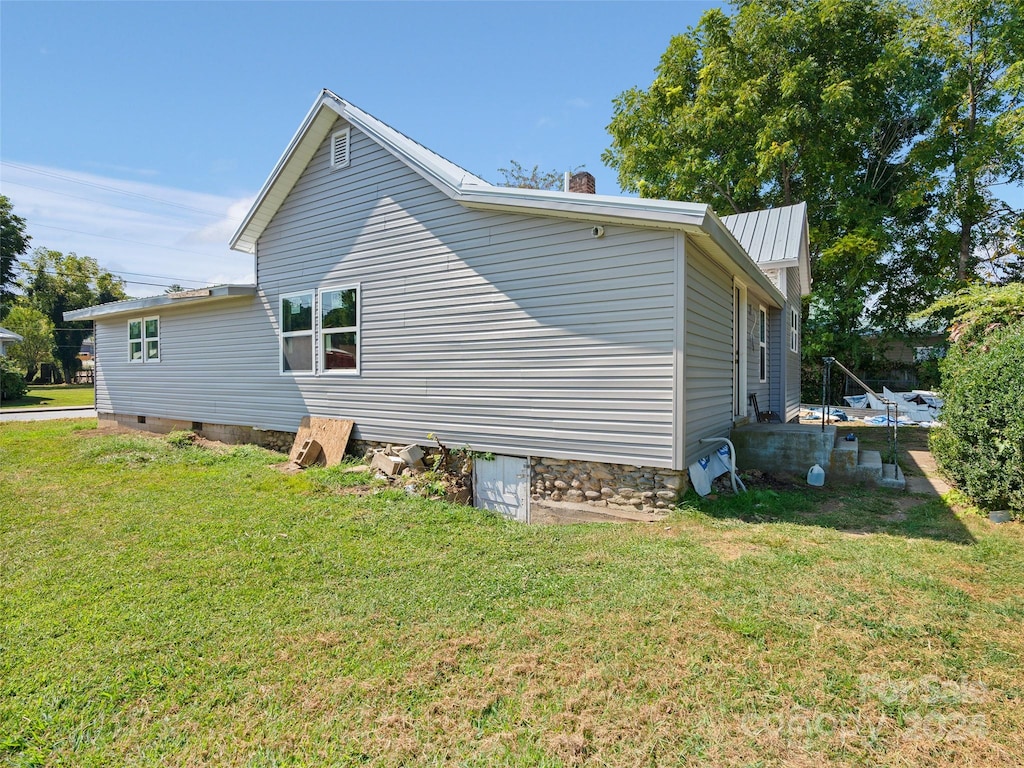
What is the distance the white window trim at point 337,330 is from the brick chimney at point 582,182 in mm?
3720

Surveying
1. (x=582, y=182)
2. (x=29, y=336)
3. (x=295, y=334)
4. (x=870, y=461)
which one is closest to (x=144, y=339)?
(x=295, y=334)

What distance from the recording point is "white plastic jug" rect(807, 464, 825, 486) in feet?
23.5

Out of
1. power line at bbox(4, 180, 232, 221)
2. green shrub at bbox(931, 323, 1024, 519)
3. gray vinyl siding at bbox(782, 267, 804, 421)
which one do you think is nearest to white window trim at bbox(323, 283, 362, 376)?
green shrub at bbox(931, 323, 1024, 519)

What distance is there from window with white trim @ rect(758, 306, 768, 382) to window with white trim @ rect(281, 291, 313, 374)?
867 cm

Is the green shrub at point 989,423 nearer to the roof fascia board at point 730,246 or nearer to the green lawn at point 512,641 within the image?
the green lawn at point 512,641

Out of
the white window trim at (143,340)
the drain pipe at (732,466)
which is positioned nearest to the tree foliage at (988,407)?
the drain pipe at (732,466)

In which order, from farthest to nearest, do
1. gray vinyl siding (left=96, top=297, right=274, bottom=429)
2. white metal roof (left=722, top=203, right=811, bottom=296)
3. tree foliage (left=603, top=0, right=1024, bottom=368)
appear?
1. tree foliage (left=603, top=0, right=1024, bottom=368)
2. white metal roof (left=722, top=203, right=811, bottom=296)
3. gray vinyl siding (left=96, top=297, right=274, bottom=429)

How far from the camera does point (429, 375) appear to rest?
7402 millimetres

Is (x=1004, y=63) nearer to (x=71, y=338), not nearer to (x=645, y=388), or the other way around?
(x=645, y=388)

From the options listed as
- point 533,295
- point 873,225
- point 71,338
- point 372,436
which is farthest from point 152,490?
point 71,338

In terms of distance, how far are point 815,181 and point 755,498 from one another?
1898 cm

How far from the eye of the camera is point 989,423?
5.80 m

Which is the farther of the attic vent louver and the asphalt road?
the asphalt road

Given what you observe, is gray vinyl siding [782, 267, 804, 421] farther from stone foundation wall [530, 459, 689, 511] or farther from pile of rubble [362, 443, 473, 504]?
pile of rubble [362, 443, 473, 504]
